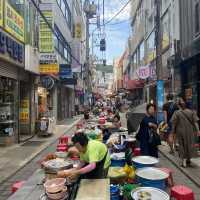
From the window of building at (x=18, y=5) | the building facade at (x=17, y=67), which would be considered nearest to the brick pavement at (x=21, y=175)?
the building facade at (x=17, y=67)

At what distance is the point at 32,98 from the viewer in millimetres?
21781

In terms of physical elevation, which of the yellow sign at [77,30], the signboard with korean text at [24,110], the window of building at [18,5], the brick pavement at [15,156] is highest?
the yellow sign at [77,30]

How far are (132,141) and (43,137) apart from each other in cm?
1096

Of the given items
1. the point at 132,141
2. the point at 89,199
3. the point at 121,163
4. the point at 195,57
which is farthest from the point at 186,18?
the point at 89,199

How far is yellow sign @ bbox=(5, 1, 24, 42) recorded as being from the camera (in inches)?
599

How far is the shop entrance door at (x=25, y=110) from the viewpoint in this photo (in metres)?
21.3

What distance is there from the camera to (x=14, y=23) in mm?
16344

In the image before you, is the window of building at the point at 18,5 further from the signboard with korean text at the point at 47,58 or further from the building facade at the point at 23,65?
the signboard with korean text at the point at 47,58

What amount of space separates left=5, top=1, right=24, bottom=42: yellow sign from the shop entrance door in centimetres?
414

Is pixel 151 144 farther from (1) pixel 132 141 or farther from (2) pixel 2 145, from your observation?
(2) pixel 2 145

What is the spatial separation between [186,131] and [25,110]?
1162cm

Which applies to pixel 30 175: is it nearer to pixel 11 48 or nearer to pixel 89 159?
pixel 89 159

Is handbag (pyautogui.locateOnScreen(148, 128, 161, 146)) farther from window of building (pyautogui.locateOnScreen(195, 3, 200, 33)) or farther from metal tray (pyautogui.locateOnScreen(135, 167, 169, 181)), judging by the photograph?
window of building (pyautogui.locateOnScreen(195, 3, 200, 33))

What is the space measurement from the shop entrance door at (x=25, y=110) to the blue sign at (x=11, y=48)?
3704mm
